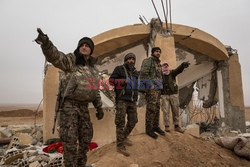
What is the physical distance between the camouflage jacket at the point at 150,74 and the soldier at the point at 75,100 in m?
1.56

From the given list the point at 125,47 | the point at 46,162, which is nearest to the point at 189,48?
the point at 125,47

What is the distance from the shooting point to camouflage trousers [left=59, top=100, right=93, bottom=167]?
2.48 meters

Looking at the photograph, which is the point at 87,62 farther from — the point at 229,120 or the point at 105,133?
the point at 229,120

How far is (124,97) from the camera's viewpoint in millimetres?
3588

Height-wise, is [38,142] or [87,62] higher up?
[87,62]

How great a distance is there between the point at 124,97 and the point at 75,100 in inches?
45.3

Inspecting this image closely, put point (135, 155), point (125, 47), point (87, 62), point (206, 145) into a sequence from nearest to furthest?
point (87, 62), point (135, 155), point (206, 145), point (125, 47)

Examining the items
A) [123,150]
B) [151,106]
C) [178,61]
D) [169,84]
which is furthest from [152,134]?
[178,61]

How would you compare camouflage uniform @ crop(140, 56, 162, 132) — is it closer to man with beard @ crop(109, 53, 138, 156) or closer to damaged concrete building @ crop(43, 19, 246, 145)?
man with beard @ crop(109, 53, 138, 156)

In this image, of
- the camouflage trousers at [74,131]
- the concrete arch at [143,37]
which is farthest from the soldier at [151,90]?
the concrete arch at [143,37]

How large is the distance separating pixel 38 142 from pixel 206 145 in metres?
5.29

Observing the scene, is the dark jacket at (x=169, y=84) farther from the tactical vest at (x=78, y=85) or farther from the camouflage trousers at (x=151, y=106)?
the tactical vest at (x=78, y=85)

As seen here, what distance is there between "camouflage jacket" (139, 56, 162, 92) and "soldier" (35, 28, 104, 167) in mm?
1565

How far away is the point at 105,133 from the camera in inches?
246
